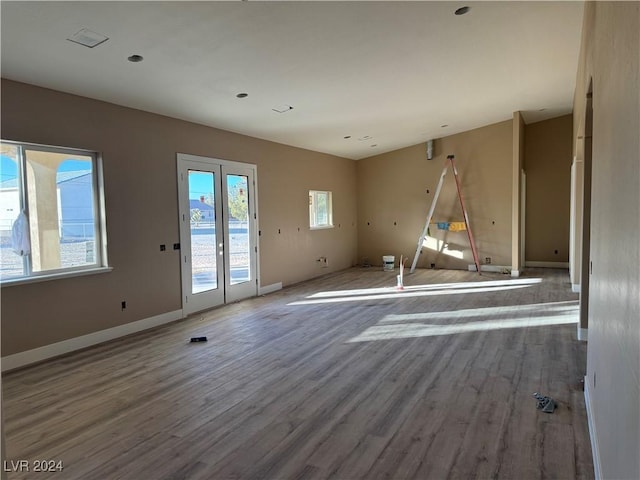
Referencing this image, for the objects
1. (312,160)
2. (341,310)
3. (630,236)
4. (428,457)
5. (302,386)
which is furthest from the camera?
(312,160)

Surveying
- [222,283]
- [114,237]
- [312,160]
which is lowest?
[222,283]

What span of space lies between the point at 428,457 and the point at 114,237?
13.5 feet

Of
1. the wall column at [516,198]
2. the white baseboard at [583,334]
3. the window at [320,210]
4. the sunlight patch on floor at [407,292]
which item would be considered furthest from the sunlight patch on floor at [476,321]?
the window at [320,210]

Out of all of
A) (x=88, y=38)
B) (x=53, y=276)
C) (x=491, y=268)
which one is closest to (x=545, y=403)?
(x=88, y=38)

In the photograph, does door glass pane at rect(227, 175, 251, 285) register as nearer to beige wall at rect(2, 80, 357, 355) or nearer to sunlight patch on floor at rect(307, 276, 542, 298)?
beige wall at rect(2, 80, 357, 355)

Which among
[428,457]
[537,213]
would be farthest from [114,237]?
[537,213]

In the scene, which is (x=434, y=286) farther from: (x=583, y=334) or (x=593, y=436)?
(x=593, y=436)

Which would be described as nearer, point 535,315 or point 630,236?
point 630,236

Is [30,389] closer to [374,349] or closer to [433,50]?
[374,349]

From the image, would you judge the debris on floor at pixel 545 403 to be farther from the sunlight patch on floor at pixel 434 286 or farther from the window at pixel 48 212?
the window at pixel 48 212

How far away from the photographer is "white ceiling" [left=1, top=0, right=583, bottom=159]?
3.13 meters

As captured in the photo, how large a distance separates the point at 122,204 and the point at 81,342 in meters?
1.62

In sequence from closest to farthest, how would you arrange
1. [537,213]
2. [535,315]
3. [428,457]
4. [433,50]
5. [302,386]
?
[428,457], [302,386], [433,50], [535,315], [537,213]

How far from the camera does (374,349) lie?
4242mm
